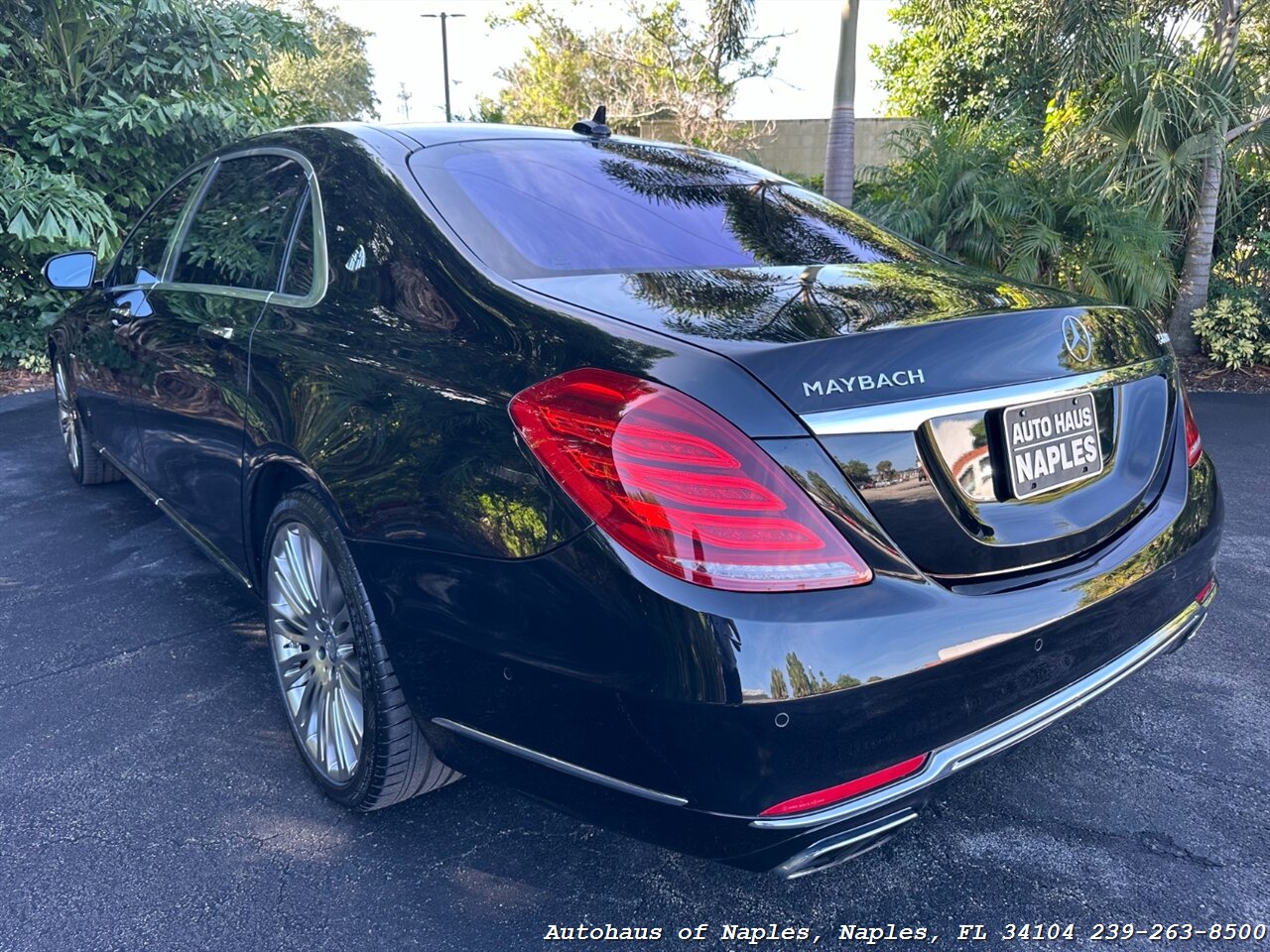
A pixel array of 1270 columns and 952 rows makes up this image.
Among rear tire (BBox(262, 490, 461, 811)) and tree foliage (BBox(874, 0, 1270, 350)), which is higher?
tree foliage (BBox(874, 0, 1270, 350))

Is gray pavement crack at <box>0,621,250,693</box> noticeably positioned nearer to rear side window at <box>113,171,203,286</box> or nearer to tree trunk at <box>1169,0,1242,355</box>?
rear side window at <box>113,171,203,286</box>

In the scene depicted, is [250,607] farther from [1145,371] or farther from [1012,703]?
[1145,371]

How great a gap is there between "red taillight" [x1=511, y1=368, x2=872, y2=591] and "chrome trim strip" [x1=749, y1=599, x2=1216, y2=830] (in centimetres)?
38

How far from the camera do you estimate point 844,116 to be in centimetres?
949

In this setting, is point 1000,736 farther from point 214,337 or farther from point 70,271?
point 70,271

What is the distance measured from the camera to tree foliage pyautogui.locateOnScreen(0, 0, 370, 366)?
297 inches

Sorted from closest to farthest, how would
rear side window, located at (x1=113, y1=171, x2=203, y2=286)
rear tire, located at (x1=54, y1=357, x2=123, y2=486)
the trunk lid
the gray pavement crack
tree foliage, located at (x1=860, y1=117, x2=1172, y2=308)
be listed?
the trunk lid < the gray pavement crack < rear side window, located at (x1=113, y1=171, x2=203, y2=286) < rear tire, located at (x1=54, y1=357, x2=123, y2=486) < tree foliage, located at (x1=860, y1=117, x2=1172, y2=308)

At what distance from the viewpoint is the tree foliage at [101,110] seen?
7.54m

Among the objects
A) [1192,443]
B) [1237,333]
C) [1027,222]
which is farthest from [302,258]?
[1237,333]

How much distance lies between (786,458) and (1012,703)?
0.66 metres

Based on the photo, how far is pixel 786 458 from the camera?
154cm

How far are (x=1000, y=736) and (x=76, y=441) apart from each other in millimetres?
4900

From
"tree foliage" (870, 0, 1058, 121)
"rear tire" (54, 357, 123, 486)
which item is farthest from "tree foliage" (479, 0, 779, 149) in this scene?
"rear tire" (54, 357, 123, 486)

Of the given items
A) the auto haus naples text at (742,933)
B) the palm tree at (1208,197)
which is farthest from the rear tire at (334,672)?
the palm tree at (1208,197)
